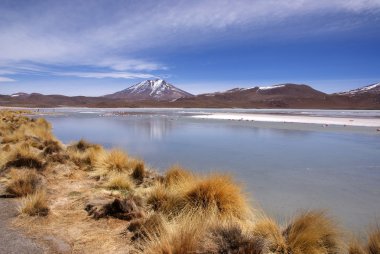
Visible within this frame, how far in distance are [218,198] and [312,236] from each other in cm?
149

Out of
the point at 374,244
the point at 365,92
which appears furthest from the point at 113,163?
the point at 365,92

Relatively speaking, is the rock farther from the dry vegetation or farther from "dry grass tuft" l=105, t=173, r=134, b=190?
"dry grass tuft" l=105, t=173, r=134, b=190

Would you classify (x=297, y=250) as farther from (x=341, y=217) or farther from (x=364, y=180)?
(x=364, y=180)

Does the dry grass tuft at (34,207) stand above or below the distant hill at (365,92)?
below

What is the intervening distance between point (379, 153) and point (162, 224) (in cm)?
917

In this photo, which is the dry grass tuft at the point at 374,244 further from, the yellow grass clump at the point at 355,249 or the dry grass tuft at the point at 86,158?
the dry grass tuft at the point at 86,158

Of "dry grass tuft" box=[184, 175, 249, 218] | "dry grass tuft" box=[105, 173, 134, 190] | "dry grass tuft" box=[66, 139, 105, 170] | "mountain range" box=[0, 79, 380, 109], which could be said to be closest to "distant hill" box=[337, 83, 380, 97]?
"mountain range" box=[0, 79, 380, 109]

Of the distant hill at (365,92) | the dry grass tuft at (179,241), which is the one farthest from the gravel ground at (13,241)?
the distant hill at (365,92)

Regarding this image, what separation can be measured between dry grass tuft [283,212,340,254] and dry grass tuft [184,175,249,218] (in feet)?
3.08

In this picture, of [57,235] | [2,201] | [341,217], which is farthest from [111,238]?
[341,217]

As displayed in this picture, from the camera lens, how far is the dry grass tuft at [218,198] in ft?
14.5

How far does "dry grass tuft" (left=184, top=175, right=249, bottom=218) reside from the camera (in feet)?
14.5

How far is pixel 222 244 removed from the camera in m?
3.01

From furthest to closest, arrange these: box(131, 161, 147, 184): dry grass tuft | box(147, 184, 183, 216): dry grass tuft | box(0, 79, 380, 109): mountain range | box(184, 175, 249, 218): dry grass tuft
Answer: box(0, 79, 380, 109): mountain range < box(131, 161, 147, 184): dry grass tuft < box(147, 184, 183, 216): dry grass tuft < box(184, 175, 249, 218): dry grass tuft
